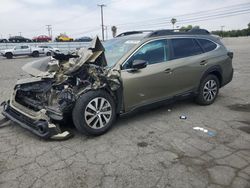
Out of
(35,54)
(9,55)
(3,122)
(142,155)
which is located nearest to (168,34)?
(142,155)

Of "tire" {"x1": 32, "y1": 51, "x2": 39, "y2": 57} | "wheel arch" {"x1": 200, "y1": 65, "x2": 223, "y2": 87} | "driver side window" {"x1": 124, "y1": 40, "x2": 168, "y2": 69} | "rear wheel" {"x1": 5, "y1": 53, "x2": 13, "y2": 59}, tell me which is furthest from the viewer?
"tire" {"x1": 32, "y1": 51, "x2": 39, "y2": 57}

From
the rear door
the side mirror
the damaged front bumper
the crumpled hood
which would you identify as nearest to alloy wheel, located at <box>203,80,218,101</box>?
the rear door

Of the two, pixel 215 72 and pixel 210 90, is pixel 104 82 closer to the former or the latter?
pixel 210 90

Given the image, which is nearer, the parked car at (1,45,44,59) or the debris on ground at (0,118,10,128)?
the debris on ground at (0,118,10,128)

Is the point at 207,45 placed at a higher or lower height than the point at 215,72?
higher

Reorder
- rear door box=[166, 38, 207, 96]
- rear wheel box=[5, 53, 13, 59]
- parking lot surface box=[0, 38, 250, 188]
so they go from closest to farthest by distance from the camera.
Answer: parking lot surface box=[0, 38, 250, 188] → rear door box=[166, 38, 207, 96] → rear wheel box=[5, 53, 13, 59]

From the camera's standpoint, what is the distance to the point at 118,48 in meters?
5.03

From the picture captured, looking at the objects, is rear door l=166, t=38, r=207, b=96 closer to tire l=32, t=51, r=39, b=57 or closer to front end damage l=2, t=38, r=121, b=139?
front end damage l=2, t=38, r=121, b=139

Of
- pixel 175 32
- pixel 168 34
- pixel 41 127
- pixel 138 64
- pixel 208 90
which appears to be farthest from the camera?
pixel 208 90

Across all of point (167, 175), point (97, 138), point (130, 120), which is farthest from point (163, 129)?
point (167, 175)

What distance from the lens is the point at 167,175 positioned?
3080 millimetres

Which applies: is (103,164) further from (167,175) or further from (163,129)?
(163,129)

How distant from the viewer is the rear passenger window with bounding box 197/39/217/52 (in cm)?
578

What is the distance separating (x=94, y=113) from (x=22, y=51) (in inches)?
1080
